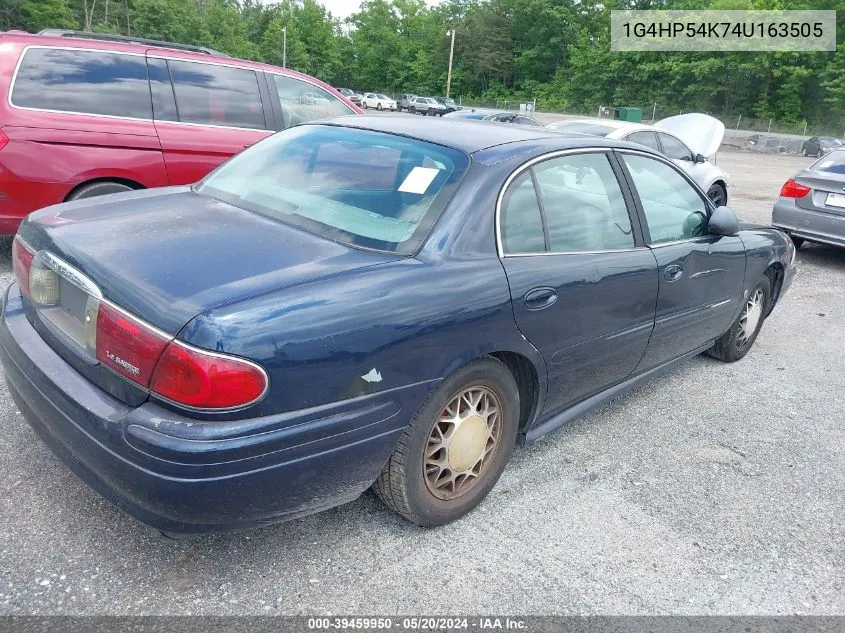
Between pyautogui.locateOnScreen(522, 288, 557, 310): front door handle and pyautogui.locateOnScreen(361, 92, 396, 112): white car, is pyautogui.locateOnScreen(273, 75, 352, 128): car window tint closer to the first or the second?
pyautogui.locateOnScreen(522, 288, 557, 310): front door handle

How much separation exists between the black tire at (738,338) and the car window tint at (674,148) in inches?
229

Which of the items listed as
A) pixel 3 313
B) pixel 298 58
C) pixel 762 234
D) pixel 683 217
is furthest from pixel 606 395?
pixel 298 58

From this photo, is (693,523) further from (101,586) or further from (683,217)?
(101,586)

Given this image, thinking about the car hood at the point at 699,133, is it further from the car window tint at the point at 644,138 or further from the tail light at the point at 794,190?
the tail light at the point at 794,190

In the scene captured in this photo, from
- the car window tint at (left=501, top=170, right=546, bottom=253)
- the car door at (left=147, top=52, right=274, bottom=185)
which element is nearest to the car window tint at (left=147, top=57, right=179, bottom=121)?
the car door at (left=147, top=52, right=274, bottom=185)

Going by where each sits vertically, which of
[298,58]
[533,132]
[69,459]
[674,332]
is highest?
[298,58]

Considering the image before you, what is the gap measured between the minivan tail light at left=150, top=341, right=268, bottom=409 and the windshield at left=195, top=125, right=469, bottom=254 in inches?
29.4

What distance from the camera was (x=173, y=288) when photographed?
2.05 m

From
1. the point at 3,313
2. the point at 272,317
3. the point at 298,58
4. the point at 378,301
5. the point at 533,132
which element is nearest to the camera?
the point at 272,317

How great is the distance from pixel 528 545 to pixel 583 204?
5.14ft

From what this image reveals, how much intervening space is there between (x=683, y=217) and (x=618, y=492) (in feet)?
5.39

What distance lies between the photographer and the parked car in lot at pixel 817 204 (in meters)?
7.72

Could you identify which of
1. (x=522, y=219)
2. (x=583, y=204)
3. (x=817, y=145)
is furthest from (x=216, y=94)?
(x=817, y=145)

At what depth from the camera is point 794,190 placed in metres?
8.17
